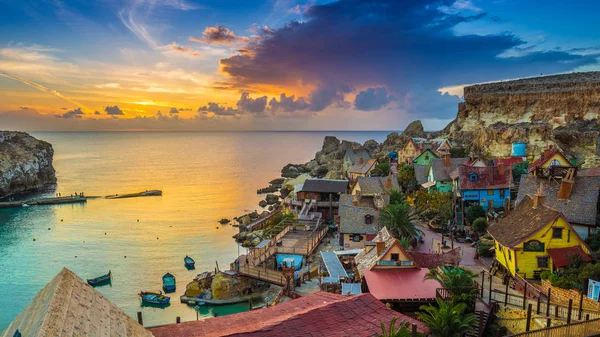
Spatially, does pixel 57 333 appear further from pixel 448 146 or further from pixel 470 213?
pixel 448 146

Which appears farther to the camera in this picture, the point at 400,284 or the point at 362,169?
the point at 362,169

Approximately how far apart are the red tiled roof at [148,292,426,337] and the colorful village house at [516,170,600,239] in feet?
69.2

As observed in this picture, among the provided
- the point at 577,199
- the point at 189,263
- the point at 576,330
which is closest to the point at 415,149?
the point at 577,199

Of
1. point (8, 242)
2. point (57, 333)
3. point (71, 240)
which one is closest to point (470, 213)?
point (57, 333)

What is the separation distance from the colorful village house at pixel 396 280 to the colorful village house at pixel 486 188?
68.7 feet

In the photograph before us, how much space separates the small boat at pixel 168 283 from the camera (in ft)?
149

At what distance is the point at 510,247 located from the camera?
93.6 feet

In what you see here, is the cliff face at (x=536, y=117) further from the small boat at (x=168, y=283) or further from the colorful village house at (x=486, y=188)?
the small boat at (x=168, y=283)

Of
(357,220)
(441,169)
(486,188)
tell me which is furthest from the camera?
(441,169)

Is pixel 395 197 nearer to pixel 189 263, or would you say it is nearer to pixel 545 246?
pixel 545 246

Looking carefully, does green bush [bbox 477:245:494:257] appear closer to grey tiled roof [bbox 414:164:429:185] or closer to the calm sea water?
the calm sea water

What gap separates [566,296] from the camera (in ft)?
77.9

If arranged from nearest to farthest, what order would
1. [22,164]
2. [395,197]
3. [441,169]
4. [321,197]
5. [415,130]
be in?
1. [395,197]
2. [441,169]
3. [321,197]
4. [22,164]
5. [415,130]

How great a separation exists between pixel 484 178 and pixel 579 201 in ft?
51.9
